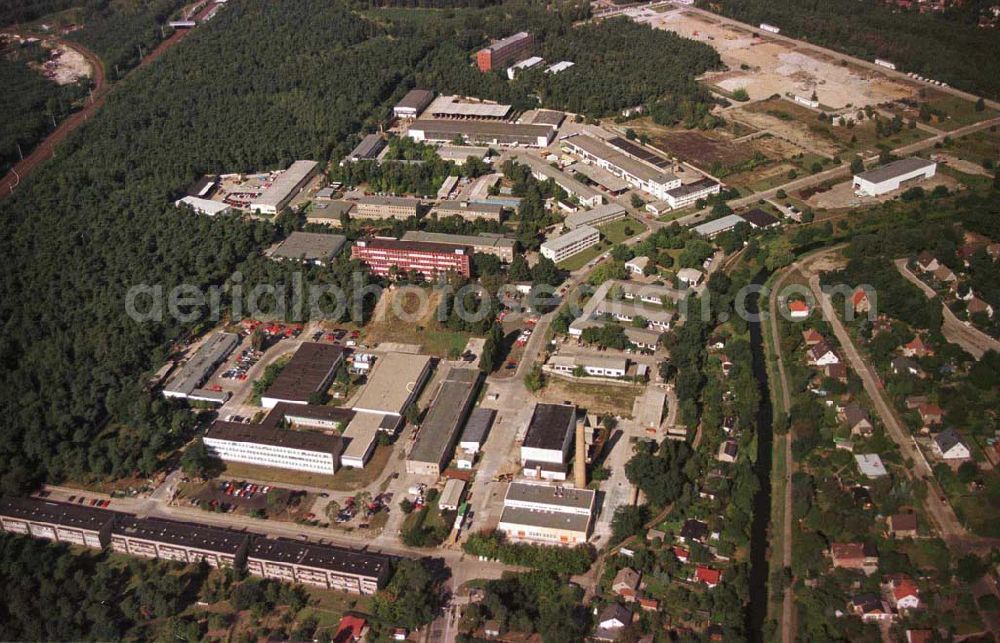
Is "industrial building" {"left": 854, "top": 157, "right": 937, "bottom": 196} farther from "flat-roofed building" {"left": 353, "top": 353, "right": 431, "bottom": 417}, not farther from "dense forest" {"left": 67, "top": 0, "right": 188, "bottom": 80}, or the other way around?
"dense forest" {"left": 67, "top": 0, "right": 188, "bottom": 80}

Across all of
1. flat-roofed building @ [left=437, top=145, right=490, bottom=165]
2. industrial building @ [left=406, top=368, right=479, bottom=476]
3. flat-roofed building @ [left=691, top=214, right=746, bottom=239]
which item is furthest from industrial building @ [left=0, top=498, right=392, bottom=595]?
flat-roofed building @ [left=437, top=145, right=490, bottom=165]

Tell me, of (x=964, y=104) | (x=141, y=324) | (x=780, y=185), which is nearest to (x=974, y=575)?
(x=780, y=185)

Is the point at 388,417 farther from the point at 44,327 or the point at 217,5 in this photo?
the point at 217,5

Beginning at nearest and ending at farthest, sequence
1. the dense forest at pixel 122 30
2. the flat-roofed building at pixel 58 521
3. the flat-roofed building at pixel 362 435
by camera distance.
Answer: the flat-roofed building at pixel 58 521, the flat-roofed building at pixel 362 435, the dense forest at pixel 122 30

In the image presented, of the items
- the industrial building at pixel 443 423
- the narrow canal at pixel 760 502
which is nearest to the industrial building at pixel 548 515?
the industrial building at pixel 443 423

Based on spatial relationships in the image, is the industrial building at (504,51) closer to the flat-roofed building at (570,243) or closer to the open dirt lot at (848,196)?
the flat-roofed building at (570,243)

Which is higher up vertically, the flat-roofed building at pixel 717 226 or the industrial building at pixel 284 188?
the flat-roofed building at pixel 717 226
